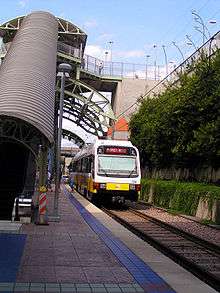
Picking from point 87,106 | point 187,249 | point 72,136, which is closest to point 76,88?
point 87,106

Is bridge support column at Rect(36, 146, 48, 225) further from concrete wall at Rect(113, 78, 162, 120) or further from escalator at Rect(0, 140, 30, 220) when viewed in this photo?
concrete wall at Rect(113, 78, 162, 120)

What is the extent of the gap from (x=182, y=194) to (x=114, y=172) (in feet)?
12.0

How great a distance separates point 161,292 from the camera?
800 centimetres

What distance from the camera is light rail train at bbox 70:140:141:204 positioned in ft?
91.4

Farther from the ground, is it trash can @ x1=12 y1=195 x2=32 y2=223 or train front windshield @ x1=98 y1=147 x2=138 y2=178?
train front windshield @ x1=98 y1=147 x2=138 y2=178

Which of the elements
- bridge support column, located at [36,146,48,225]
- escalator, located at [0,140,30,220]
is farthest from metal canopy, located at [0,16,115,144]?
bridge support column, located at [36,146,48,225]

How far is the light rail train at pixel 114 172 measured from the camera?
1096 inches

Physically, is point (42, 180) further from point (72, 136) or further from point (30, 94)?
point (72, 136)

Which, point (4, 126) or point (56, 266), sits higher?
point (4, 126)

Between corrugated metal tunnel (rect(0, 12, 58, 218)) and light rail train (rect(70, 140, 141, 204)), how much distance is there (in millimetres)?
3421

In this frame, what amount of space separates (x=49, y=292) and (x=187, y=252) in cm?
677

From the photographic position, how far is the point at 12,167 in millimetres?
32781

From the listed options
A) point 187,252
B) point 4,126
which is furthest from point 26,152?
point 187,252

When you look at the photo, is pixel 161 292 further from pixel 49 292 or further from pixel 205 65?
pixel 205 65
